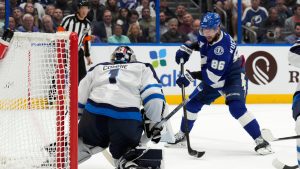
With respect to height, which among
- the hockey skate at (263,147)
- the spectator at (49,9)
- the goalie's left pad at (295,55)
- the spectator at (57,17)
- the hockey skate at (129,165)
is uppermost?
the goalie's left pad at (295,55)

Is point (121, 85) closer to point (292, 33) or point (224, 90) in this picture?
point (224, 90)

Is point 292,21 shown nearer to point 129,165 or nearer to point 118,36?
point 118,36

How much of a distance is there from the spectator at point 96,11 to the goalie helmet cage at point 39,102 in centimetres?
438

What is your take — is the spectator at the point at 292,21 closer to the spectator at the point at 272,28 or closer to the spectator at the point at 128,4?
the spectator at the point at 272,28

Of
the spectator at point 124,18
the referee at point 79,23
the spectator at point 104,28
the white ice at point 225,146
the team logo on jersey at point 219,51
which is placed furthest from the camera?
the spectator at point 124,18

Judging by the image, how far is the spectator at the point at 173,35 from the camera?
7984 millimetres

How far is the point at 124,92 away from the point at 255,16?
16.5 feet

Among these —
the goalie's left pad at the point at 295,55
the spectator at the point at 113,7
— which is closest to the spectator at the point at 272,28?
the spectator at the point at 113,7

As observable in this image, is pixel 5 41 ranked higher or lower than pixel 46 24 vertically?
higher

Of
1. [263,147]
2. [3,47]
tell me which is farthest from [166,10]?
[3,47]

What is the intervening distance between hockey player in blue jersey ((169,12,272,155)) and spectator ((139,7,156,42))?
2946 millimetres

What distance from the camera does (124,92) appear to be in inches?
143

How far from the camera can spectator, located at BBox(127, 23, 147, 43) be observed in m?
7.88

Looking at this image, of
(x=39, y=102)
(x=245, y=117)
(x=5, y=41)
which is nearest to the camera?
(x=5, y=41)
